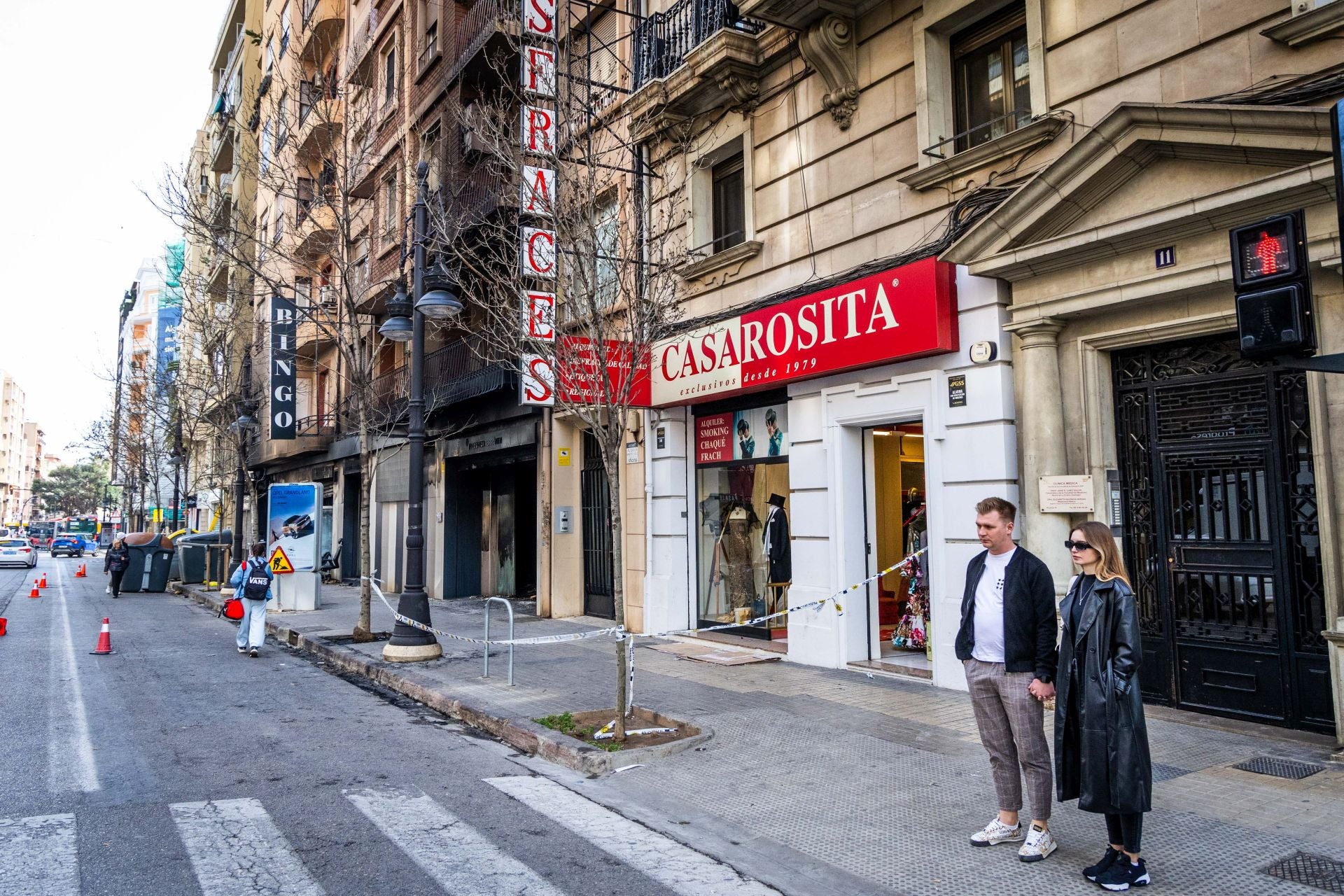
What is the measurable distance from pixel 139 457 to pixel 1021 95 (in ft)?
139

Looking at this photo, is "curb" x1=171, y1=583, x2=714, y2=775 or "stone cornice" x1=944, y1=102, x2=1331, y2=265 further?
"curb" x1=171, y1=583, x2=714, y2=775

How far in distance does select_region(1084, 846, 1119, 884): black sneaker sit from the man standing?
1.01ft

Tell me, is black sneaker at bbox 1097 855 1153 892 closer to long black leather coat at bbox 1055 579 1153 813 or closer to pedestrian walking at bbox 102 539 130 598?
long black leather coat at bbox 1055 579 1153 813

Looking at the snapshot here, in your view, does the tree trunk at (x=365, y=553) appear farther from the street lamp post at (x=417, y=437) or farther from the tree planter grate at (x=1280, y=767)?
the tree planter grate at (x=1280, y=767)

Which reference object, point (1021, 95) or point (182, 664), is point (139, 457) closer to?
point (182, 664)

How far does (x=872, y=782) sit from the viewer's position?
6.21 metres

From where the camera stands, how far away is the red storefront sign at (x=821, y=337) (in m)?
9.23

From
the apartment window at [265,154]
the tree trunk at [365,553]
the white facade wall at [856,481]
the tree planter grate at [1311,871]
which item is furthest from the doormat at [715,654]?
the apartment window at [265,154]

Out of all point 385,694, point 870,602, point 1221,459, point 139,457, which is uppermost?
point 139,457

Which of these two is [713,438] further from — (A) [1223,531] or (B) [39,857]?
(B) [39,857]

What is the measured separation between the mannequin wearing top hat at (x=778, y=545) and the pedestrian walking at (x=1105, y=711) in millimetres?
7236

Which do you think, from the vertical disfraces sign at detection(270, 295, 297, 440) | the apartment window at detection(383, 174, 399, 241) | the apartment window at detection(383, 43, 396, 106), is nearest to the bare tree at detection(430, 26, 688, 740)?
the apartment window at detection(383, 174, 399, 241)

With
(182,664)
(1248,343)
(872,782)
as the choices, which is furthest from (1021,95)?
(182,664)

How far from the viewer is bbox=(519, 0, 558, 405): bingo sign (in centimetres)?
1063
